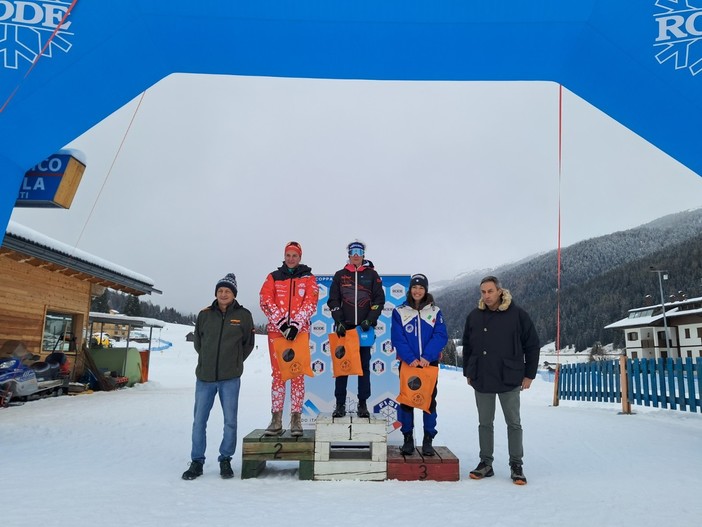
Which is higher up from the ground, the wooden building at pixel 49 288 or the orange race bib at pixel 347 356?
the wooden building at pixel 49 288

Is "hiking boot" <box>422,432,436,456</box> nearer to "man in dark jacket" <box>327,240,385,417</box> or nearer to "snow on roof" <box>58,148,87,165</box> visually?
"man in dark jacket" <box>327,240,385,417</box>

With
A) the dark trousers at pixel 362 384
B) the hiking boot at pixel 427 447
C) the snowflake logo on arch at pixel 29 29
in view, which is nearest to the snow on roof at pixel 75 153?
the snowflake logo on arch at pixel 29 29

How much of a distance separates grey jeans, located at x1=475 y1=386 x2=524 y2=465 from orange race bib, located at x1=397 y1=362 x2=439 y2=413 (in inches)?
19.5

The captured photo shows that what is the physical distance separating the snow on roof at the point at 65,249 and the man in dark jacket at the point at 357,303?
8.78 meters

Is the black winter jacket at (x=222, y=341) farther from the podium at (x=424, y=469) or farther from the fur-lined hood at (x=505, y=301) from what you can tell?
the fur-lined hood at (x=505, y=301)

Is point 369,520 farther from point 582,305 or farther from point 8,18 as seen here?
point 582,305

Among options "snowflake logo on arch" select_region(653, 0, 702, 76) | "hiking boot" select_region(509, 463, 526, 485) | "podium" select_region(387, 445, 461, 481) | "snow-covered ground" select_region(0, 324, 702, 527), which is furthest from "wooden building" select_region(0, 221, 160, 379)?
"snowflake logo on arch" select_region(653, 0, 702, 76)

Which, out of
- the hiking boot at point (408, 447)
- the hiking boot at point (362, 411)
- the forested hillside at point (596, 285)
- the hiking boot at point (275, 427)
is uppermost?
the forested hillside at point (596, 285)

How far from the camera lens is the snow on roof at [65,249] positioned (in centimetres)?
1071

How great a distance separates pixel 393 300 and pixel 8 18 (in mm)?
5319

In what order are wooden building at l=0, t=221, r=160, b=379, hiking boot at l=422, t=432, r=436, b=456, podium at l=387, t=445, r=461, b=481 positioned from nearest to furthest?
podium at l=387, t=445, r=461, b=481 < hiking boot at l=422, t=432, r=436, b=456 < wooden building at l=0, t=221, r=160, b=379

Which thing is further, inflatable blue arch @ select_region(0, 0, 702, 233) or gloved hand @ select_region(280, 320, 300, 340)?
gloved hand @ select_region(280, 320, 300, 340)

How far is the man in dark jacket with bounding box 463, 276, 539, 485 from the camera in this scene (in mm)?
4465

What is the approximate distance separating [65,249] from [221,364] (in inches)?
405
